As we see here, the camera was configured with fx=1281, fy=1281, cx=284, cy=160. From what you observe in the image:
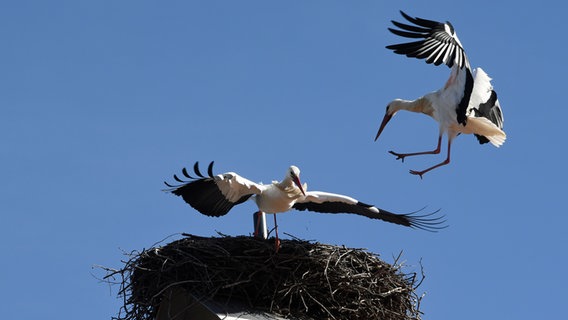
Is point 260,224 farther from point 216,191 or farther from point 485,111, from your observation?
point 485,111

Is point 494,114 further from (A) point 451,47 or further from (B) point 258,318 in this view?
(B) point 258,318

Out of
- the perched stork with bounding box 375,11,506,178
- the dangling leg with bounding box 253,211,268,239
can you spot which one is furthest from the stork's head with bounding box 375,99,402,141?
the dangling leg with bounding box 253,211,268,239

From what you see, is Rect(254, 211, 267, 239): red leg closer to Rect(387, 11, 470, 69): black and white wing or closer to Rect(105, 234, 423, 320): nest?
Rect(105, 234, 423, 320): nest

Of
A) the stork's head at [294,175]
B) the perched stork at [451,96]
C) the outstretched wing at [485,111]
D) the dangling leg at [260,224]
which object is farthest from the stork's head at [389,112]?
the stork's head at [294,175]

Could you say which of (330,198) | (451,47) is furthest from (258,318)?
(451,47)

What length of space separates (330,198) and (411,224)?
0.76 m

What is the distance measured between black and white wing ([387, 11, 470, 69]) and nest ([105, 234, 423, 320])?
1.42 metres

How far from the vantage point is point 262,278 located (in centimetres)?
789

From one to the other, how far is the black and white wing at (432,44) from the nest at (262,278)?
142 cm

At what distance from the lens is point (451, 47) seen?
8836mm

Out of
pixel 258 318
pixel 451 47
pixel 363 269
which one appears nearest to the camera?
pixel 258 318

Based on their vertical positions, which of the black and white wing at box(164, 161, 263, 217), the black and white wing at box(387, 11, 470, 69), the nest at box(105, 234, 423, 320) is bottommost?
the nest at box(105, 234, 423, 320)

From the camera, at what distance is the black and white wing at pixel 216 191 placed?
8336 mm

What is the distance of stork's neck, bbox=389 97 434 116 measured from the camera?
31.3ft
